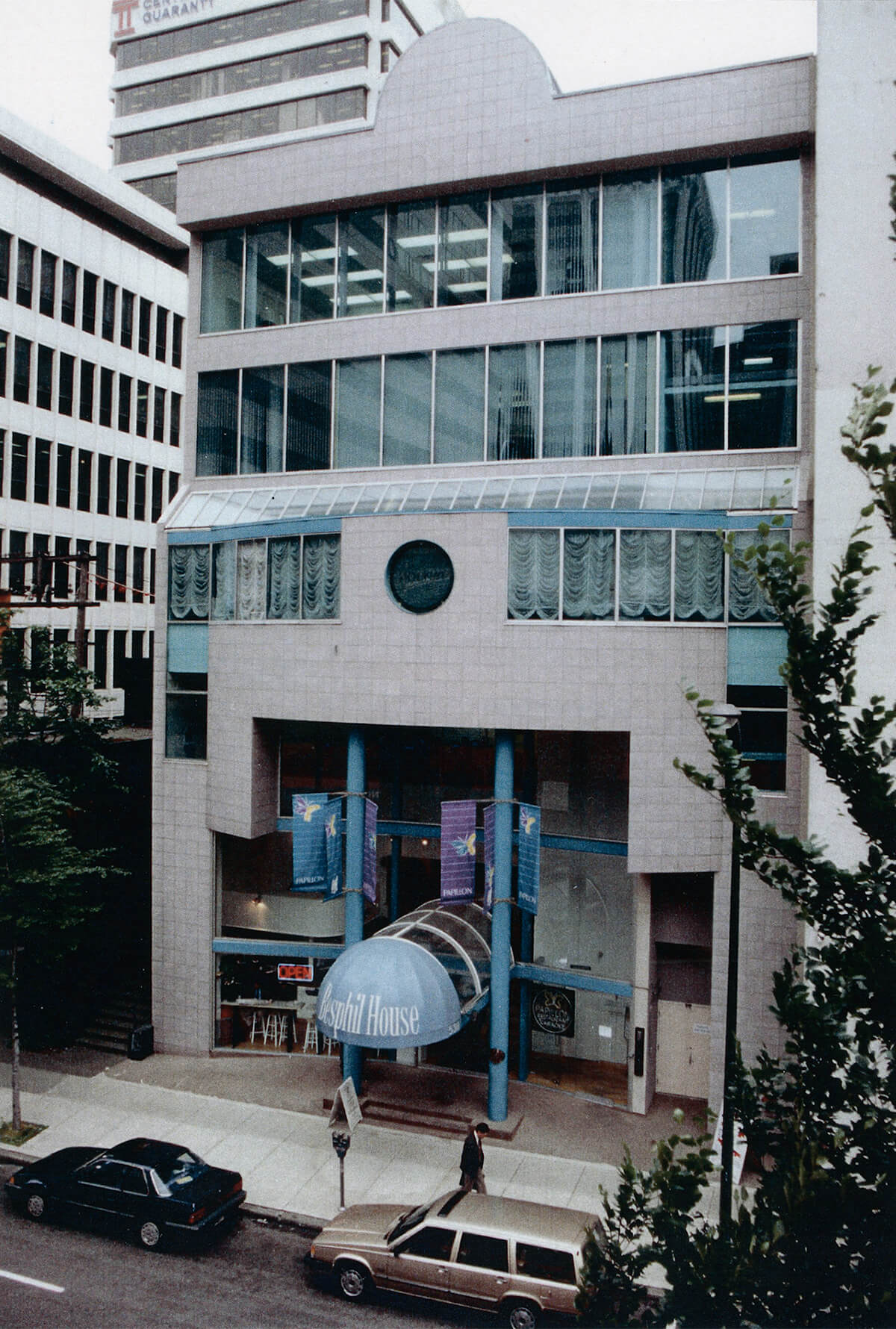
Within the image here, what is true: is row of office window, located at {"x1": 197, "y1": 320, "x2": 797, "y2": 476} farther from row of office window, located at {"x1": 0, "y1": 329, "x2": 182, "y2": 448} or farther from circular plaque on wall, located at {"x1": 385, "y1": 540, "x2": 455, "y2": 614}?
row of office window, located at {"x1": 0, "y1": 329, "x2": 182, "y2": 448}

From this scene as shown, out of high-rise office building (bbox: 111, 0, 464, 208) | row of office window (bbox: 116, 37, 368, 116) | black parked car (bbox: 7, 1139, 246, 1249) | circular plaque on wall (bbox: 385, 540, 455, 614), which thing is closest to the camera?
black parked car (bbox: 7, 1139, 246, 1249)

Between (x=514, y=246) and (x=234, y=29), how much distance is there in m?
46.5

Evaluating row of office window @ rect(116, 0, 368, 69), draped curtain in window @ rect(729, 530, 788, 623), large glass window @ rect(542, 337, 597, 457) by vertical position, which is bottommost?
draped curtain in window @ rect(729, 530, 788, 623)

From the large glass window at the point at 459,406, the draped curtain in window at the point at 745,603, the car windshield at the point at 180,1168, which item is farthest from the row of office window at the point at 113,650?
the draped curtain in window at the point at 745,603

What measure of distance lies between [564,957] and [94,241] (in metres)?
35.1

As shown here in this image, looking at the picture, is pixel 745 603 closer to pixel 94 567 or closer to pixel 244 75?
pixel 94 567

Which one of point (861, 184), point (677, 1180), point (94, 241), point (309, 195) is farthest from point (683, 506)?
point (94, 241)

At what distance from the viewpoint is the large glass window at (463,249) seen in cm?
2188

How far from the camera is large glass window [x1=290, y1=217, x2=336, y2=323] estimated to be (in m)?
23.1

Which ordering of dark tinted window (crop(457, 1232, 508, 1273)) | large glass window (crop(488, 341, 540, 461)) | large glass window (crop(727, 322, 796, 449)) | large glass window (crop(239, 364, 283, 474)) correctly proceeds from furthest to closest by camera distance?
large glass window (crop(239, 364, 283, 474))
large glass window (crop(488, 341, 540, 461))
large glass window (crop(727, 322, 796, 449))
dark tinted window (crop(457, 1232, 508, 1273))

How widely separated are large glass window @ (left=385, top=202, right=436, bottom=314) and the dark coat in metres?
17.1

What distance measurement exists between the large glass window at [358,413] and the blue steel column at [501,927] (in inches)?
297

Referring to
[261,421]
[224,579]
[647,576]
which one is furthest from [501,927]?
[261,421]

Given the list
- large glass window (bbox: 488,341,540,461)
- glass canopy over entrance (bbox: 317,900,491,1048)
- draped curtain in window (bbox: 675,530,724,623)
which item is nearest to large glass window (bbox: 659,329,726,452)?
draped curtain in window (bbox: 675,530,724,623)
